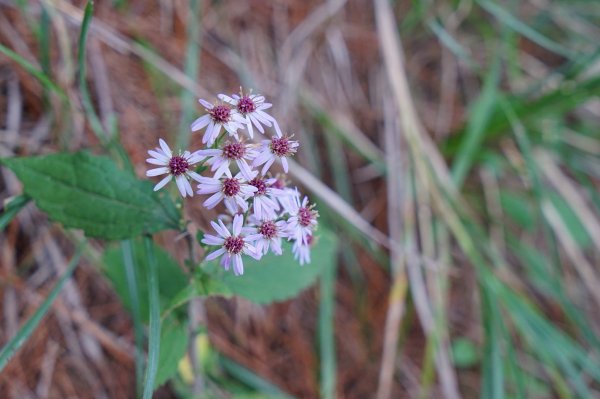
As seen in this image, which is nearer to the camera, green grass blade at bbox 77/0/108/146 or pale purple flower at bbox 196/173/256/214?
pale purple flower at bbox 196/173/256/214

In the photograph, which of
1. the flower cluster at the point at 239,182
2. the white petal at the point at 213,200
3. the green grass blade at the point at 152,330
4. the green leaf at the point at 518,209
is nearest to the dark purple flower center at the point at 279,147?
the flower cluster at the point at 239,182

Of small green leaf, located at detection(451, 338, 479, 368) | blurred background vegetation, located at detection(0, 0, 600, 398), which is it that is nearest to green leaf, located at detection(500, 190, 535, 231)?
blurred background vegetation, located at detection(0, 0, 600, 398)

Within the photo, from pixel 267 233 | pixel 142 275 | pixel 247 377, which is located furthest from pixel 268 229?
pixel 247 377

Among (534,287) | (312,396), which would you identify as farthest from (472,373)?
(312,396)

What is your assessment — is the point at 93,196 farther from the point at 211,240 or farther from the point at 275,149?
the point at 275,149

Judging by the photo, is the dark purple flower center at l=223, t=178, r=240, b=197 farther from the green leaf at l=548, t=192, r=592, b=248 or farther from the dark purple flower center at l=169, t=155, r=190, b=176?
the green leaf at l=548, t=192, r=592, b=248

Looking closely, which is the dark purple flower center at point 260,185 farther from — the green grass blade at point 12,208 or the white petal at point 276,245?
the green grass blade at point 12,208

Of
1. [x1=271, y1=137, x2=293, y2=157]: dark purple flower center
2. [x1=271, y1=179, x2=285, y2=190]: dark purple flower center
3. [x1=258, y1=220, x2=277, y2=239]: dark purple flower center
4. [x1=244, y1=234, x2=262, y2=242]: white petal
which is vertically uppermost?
[x1=271, y1=179, x2=285, y2=190]: dark purple flower center
